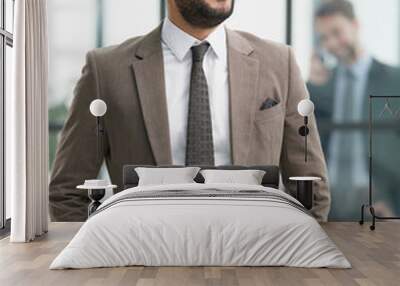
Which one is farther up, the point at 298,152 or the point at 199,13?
the point at 199,13

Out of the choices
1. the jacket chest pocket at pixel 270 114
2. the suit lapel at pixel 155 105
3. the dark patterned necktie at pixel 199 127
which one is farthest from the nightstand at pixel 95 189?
the jacket chest pocket at pixel 270 114

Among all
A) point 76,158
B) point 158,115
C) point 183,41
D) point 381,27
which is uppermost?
point 381,27

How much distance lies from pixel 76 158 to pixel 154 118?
3.03 feet

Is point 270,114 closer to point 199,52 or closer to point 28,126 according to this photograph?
point 199,52

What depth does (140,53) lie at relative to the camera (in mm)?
7016

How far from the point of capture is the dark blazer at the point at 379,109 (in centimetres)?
708

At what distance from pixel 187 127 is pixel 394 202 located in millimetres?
2315

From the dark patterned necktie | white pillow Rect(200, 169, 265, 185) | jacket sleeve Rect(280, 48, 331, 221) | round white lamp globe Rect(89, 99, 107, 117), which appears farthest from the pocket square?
round white lamp globe Rect(89, 99, 107, 117)

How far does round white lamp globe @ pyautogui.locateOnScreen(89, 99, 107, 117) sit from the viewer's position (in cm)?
668

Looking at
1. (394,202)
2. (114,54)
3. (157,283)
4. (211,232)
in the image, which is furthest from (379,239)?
(114,54)

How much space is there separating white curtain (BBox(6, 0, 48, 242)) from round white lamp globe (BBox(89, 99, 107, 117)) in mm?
568

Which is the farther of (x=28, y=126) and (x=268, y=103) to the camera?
(x=268, y=103)

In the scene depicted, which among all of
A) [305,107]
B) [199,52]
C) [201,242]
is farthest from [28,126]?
[305,107]

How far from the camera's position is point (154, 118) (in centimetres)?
688
